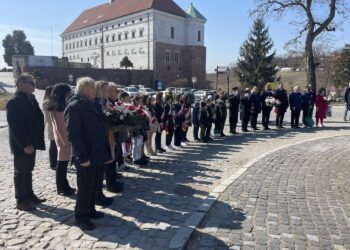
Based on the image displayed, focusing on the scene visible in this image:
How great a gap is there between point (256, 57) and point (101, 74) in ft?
84.7

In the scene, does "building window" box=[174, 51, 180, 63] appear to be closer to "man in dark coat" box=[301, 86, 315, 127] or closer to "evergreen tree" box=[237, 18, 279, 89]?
"evergreen tree" box=[237, 18, 279, 89]

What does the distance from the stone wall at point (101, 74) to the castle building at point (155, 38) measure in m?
3.42

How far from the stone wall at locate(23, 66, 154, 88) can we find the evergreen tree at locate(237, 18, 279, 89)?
63.3 ft

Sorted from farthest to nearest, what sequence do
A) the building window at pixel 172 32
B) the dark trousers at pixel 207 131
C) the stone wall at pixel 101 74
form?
1. the building window at pixel 172 32
2. the stone wall at pixel 101 74
3. the dark trousers at pixel 207 131

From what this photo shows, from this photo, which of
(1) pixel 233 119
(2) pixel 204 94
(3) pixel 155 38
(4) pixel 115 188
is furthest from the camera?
(3) pixel 155 38

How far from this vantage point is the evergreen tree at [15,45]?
9962 centimetres

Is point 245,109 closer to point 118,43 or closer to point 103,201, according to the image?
point 103,201

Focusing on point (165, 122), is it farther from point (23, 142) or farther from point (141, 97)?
point (23, 142)

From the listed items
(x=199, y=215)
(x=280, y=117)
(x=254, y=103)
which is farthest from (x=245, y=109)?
(x=199, y=215)

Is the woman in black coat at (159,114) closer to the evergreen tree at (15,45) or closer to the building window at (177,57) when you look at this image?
the building window at (177,57)

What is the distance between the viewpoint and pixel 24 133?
19.9 ft

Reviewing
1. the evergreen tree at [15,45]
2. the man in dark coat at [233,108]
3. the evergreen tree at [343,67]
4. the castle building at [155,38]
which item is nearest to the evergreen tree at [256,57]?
the evergreen tree at [343,67]

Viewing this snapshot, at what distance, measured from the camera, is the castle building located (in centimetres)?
7319

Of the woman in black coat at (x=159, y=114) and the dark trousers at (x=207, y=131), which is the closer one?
the woman in black coat at (x=159, y=114)
